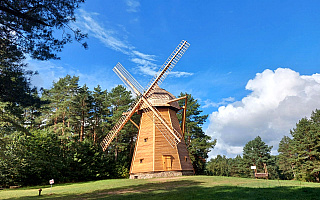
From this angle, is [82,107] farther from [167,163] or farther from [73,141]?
[167,163]

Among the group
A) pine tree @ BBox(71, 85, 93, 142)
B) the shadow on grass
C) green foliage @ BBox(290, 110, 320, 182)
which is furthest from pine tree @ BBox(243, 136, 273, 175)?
the shadow on grass

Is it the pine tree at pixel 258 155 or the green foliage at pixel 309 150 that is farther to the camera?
the pine tree at pixel 258 155

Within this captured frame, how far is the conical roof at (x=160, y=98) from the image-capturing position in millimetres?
25781

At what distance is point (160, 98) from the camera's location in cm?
2644

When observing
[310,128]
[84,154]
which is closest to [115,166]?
[84,154]

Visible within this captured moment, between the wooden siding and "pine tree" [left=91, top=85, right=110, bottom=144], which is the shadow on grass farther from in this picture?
"pine tree" [left=91, top=85, right=110, bottom=144]

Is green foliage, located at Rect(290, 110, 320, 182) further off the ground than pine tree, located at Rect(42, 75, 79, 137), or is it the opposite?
pine tree, located at Rect(42, 75, 79, 137)

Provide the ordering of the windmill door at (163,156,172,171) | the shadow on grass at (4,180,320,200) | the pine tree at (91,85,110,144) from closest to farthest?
1. the shadow on grass at (4,180,320,200)
2. the windmill door at (163,156,172,171)
3. the pine tree at (91,85,110,144)

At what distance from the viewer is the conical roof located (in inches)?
1015

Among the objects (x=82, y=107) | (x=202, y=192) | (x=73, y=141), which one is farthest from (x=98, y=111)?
(x=202, y=192)

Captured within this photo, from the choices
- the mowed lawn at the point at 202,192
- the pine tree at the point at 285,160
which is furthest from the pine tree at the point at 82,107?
the pine tree at the point at 285,160

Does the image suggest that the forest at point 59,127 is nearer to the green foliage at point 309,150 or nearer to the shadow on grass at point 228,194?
the green foliage at point 309,150

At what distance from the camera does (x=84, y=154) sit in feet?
101

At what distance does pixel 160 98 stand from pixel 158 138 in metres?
5.00
